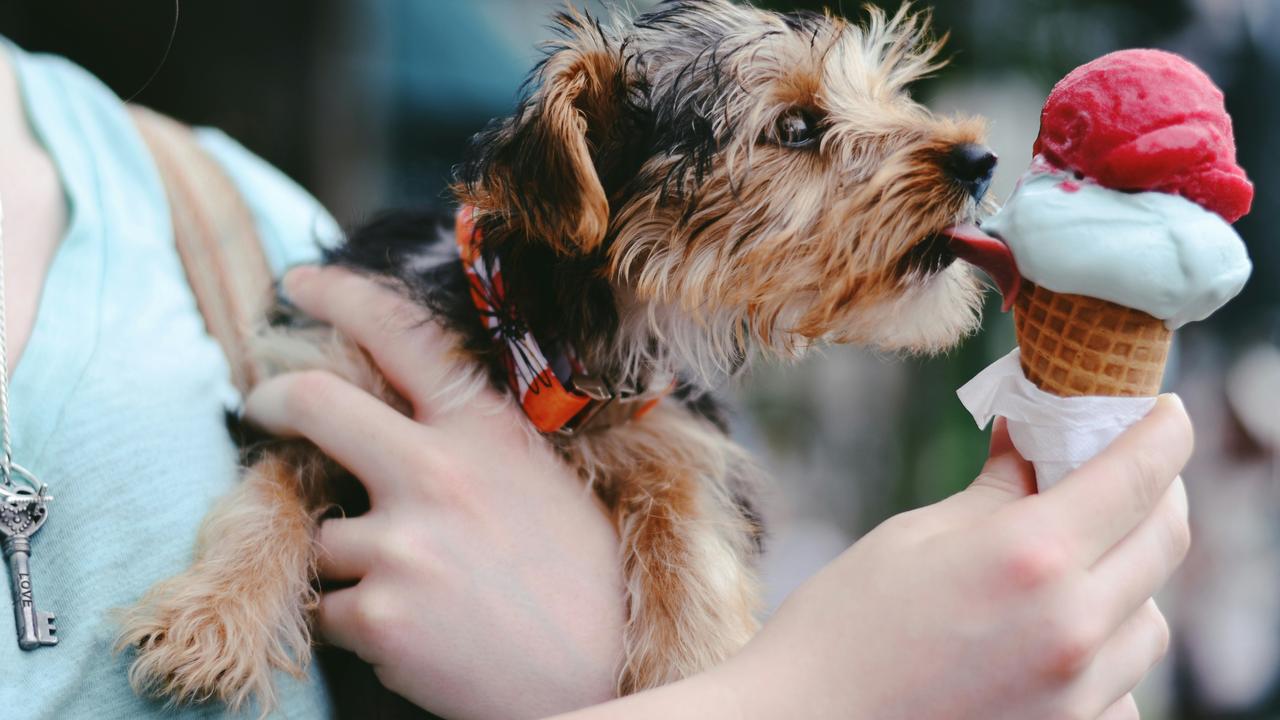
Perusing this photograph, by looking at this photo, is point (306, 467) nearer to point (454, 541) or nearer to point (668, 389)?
point (454, 541)

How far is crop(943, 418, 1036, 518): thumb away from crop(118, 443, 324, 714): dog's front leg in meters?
1.22

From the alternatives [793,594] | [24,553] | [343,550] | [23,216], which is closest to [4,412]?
[24,553]

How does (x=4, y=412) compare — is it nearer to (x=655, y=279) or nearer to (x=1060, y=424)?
(x=655, y=279)

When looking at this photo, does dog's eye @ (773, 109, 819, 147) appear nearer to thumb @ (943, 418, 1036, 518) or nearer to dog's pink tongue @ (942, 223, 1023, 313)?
dog's pink tongue @ (942, 223, 1023, 313)

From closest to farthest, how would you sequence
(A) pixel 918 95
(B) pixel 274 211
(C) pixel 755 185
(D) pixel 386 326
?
(C) pixel 755 185, (D) pixel 386 326, (B) pixel 274 211, (A) pixel 918 95

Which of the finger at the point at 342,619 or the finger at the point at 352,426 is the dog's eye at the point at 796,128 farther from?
the finger at the point at 342,619

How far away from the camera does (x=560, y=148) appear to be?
173 centimetres

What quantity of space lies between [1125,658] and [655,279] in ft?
3.81

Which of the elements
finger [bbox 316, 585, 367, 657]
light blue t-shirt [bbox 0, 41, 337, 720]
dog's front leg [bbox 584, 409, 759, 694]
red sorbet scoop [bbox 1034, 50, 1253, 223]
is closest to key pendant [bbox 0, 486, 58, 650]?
light blue t-shirt [bbox 0, 41, 337, 720]

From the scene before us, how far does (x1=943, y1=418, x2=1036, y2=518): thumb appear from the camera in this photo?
1269 millimetres

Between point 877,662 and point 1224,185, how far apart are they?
78cm

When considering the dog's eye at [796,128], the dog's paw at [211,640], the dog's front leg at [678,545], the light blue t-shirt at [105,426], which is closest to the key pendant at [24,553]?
the light blue t-shirt at [105,426]

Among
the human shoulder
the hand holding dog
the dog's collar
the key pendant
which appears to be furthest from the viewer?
the human shoulder

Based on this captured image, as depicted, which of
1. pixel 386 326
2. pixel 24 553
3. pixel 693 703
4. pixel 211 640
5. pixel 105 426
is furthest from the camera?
pixel 386 326
